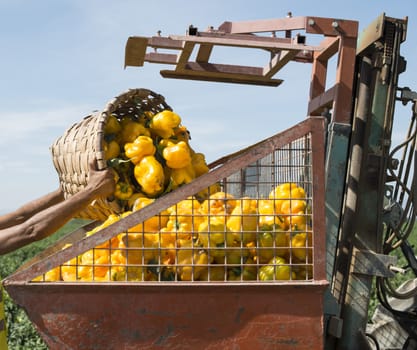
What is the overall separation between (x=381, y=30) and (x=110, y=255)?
1614mm

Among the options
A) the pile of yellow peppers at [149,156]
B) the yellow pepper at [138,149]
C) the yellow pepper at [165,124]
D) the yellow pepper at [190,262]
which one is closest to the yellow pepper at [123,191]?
the pile of yellow peppers at [149,156]

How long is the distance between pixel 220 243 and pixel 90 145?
0.93 meters

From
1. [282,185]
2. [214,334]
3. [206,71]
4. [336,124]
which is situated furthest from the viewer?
[206,71]

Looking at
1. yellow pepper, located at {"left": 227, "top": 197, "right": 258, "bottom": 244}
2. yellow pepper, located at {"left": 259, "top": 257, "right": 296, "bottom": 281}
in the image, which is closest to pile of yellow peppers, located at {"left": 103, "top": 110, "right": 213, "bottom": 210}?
yellow pepper, located at {"left": 227, "top": 197, "right": 258, "bottom": 244}

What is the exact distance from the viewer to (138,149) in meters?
3.18

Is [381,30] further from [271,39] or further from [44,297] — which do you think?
[44,297]

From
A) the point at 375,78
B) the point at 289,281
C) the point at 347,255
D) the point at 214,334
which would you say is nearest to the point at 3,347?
the point at 214,334

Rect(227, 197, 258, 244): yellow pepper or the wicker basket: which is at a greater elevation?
the wicker basket

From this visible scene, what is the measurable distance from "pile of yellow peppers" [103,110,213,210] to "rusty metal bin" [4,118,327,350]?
2.02 ft

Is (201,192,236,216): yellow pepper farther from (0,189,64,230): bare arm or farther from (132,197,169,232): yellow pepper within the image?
(0,189,64,230): bare arm

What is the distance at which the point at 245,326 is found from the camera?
2.45 m

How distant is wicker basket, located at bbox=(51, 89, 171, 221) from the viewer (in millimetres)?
3037

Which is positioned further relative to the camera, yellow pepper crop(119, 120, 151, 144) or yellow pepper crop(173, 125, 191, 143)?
yellow pepper crop(173, 125, 191, 143)

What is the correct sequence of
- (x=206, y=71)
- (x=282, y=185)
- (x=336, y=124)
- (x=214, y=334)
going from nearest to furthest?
(x=214, y=334) < (x=282, y=185) < (x=336, y=124) < (x=206, y=71)
